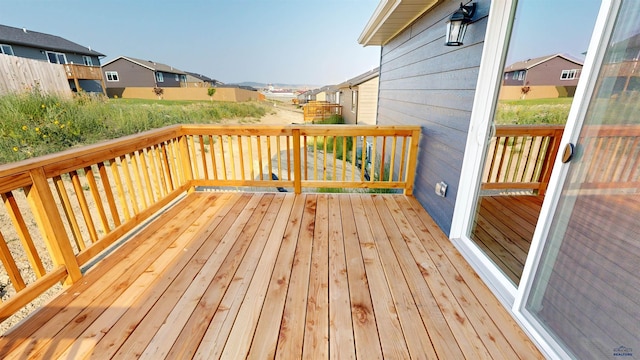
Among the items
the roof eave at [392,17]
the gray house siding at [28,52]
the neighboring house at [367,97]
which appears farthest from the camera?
the gray house siding at [28,52]

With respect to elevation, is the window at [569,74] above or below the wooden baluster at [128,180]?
above

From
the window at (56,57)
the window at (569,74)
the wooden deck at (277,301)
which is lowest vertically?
the wooden deck at (277,301)

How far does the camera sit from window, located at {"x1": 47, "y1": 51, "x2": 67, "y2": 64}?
51.4ft

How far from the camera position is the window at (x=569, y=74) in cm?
113

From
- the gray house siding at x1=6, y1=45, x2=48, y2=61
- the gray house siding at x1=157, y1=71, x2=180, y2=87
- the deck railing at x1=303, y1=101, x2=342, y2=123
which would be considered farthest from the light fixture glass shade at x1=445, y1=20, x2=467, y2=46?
the gray house siding at x1=157, y1=71, x2=180, y2=87

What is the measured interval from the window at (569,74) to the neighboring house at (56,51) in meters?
18.3

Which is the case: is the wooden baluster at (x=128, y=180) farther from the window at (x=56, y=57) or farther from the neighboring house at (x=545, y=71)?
the window at (x=56, y=57)

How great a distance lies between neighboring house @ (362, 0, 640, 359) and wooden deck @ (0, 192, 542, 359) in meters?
0.17

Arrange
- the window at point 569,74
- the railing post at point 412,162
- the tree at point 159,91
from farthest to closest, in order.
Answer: the tree at point 159,91 < the railing post at point 412,162 < the window at point 569,74

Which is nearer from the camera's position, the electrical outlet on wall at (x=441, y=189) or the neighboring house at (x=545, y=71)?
the neighboring house at (x=545, y=71)

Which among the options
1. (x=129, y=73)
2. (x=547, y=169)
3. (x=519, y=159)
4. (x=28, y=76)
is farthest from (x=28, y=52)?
(x=547, y=169)

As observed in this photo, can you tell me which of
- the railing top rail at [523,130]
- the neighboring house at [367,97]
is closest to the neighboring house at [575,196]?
the railing top rail at [523,130]

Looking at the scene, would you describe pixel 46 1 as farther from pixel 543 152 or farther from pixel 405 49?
pixel 543 152

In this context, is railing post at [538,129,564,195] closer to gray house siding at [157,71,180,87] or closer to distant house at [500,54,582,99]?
distant house at [500,54,582,99]
